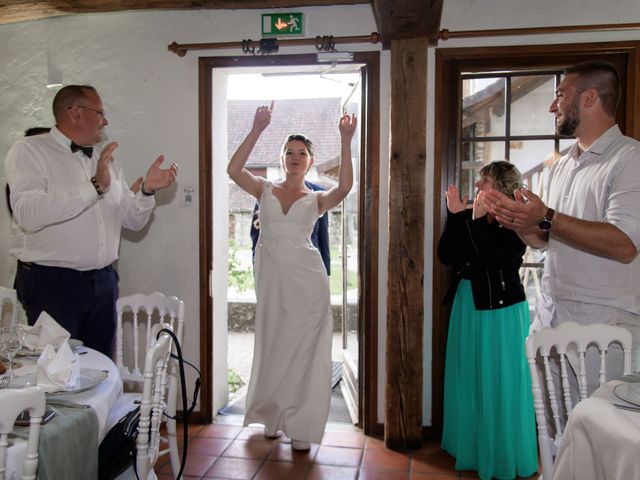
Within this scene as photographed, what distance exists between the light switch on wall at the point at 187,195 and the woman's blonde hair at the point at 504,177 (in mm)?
1653

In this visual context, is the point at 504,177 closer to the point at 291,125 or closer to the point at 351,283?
the point at 351,283

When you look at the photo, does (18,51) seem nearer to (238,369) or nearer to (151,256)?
(151,256)

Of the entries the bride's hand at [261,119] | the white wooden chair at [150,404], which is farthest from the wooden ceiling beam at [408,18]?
the white wooden chair at [150,404]

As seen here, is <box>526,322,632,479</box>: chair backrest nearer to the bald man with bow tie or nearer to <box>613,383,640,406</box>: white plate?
<box>613,383,640,406</box>: white plate

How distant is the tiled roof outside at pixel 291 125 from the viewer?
29.9 ft

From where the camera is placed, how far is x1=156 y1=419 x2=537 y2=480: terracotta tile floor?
2.66 m

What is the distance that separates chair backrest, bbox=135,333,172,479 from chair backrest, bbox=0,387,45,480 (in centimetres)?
41

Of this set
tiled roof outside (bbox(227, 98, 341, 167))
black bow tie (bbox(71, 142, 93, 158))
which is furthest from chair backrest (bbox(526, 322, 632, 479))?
tiled roof outside (bbox(227, 98, 341, 167))

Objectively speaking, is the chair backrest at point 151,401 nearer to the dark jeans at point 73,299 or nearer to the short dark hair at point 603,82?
the dark jeans at point 73,299

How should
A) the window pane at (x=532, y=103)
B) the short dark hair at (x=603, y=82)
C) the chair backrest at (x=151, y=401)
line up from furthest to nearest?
1. the window pane at (x=532, y=103)
2. the short dark hair at (x=603, y=82)
3. the chair backrest at (x=151, y=401)

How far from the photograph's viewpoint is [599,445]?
0.98 meters

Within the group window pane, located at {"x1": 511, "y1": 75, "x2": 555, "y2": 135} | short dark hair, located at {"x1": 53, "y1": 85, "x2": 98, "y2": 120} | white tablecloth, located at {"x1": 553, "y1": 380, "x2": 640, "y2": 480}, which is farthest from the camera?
window pane, located at {"x1": 511, "y1": 75, "x2": 555, "y2": 135}

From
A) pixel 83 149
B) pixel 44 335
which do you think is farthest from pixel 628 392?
pixel 83 149

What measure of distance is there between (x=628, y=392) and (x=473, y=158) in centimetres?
196
